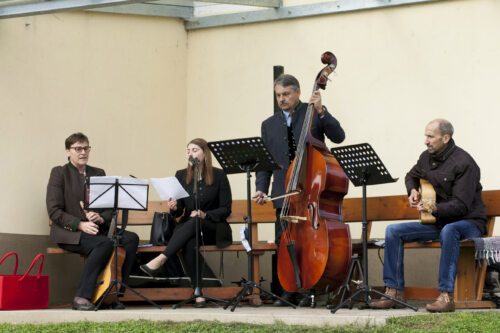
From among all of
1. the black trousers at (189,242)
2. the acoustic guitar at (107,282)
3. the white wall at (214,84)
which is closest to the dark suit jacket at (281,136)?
the black trousers at (189,242)

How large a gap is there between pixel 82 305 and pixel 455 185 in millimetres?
3044

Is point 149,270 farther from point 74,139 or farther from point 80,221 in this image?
point 74,139

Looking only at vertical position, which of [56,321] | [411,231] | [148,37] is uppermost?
[148,37]

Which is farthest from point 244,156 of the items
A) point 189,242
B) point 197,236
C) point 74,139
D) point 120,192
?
point 74,139

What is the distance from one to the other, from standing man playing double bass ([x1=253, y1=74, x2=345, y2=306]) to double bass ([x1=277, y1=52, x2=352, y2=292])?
30 cm

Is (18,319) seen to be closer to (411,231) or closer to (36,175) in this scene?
(36,175)

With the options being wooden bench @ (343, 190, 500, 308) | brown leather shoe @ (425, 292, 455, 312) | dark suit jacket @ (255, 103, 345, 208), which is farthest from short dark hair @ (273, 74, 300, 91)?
brown leather shoe @ (425, 292, 455, 312)

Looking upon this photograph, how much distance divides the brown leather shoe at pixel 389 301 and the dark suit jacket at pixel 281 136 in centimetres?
111

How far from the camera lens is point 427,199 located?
8.73m

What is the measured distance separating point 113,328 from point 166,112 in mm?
3969

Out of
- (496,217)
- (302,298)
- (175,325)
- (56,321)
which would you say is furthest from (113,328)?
(496,217)

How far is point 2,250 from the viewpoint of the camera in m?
10.1

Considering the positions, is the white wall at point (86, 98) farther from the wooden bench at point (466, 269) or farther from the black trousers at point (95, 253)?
the wooden bench at point (466, 269)

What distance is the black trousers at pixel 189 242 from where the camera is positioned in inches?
380
